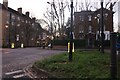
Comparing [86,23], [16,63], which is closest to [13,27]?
[86,23]

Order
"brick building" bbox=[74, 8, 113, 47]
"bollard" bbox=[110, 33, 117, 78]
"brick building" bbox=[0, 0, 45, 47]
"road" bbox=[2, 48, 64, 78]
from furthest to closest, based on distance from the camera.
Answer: "brick building" bbox=[0, 0, 45, 47] → "brick building" bbox=[74, 8, 113, 47] → "road" bbox=[2, 48, 64, 78] → "bollard" bbox=[110, 33, 117, 78]

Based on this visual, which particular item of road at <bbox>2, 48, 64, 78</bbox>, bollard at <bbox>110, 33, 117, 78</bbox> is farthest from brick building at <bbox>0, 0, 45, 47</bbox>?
bollard at <bbox>110, 33, 117, 78</bbox>

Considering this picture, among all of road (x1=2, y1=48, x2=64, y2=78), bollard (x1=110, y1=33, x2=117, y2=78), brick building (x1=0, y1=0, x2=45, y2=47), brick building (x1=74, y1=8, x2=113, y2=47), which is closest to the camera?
bollard (x1=110, y1=33, x2=117, y2=78)

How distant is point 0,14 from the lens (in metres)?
88.1

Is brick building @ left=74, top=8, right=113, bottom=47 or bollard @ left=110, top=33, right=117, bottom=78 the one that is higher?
brick building @ left=74, top=8, right=113, bottom=47

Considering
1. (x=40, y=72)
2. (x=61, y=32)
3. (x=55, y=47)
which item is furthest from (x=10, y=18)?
(x=40, y=72)

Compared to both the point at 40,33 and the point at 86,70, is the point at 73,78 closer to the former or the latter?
the point at 86,70

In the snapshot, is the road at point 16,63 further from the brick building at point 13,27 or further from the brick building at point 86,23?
the brick building at point 86,23

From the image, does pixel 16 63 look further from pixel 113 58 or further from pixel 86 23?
pixel 86 23

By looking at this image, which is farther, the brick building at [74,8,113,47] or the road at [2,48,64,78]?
the brick building at [74,8,113,47]

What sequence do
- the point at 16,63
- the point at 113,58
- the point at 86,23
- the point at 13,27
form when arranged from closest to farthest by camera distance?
the point at 113,58 < the point at 16,63 < the point at 13,27 < the point at 86,23

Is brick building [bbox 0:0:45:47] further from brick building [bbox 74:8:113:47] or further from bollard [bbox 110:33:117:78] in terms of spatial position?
bollard [bbox 110:33:117:78]

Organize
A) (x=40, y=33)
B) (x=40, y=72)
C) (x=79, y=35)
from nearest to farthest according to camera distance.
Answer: (x=40, y=72) → (x=79, y=35) → (x=40, y=33)

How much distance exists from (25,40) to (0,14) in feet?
59.2
